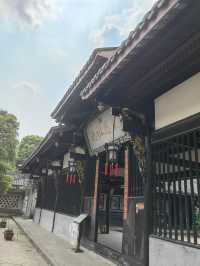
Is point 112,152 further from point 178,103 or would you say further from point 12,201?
point 12,201

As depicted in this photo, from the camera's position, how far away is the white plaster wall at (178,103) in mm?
4016

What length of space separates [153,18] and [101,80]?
150cm

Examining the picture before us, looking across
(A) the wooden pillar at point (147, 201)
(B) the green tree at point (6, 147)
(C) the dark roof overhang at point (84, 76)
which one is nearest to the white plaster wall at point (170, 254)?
(A) the wooden pillar at point (147, 201)

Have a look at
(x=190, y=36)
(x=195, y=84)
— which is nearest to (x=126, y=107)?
(x=195, y=84)

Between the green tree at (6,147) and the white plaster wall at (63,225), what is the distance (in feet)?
34.2

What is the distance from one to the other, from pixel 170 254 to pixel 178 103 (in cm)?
248

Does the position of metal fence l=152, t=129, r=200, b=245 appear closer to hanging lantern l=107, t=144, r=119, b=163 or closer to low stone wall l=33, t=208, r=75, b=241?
hanging lantern l=107, t=144, r=119, b=163

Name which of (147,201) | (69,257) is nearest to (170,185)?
(147,201)

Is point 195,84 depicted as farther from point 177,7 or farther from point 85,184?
point 85,184

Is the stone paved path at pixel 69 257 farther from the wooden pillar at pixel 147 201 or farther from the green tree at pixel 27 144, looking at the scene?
the green tree at pixel 27 144

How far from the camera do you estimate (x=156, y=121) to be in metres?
4.96

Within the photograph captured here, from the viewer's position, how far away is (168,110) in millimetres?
4625

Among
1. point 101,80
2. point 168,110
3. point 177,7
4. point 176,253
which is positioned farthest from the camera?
point 168,110

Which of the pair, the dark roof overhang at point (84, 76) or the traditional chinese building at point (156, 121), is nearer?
the traditional chinese building at point (156, 121)
